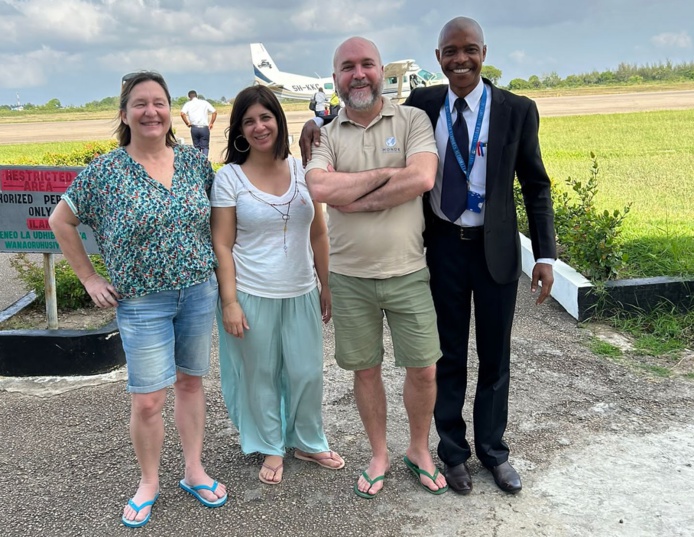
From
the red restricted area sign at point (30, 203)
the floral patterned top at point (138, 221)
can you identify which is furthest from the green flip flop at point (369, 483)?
the red restricted area sign at point (30, 203)

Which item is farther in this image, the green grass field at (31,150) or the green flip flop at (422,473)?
the green grass field at (31,150)

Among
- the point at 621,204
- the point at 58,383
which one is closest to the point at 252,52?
the point at 621,204

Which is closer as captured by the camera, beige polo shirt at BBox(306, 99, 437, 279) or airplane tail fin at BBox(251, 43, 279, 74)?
beige polo shirt at BBox(306, 99, 437, 279)

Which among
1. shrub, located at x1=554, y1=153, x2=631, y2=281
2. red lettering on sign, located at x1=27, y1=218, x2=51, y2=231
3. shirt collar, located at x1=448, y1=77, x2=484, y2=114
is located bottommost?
shrub, located at x1=554, y1=153, x2=631, y2=281

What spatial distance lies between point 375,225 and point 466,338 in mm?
772

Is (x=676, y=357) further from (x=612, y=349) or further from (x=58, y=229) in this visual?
(x=58, y=229)

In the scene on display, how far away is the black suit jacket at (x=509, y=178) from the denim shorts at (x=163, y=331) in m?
1.31

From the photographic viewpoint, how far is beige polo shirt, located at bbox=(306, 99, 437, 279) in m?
3.01

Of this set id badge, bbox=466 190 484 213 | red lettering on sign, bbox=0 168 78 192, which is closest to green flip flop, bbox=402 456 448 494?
id badge, bbox=466 190 484 213

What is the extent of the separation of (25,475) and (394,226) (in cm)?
233

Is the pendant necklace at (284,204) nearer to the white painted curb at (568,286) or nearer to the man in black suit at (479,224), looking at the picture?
the man in black suit at (479,224)

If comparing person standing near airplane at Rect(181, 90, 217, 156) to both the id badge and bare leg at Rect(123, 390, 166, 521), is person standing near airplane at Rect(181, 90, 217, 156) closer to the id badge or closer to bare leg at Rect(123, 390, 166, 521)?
bare leg at Rect(123, 390, 166, 521)

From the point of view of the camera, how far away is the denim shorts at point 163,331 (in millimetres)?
2908

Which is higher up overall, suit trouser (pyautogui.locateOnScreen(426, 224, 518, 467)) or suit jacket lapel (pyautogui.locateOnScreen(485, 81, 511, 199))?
suit jacket lapel (pyautogui.locateOnScreen(485, 81, 511, 199))
